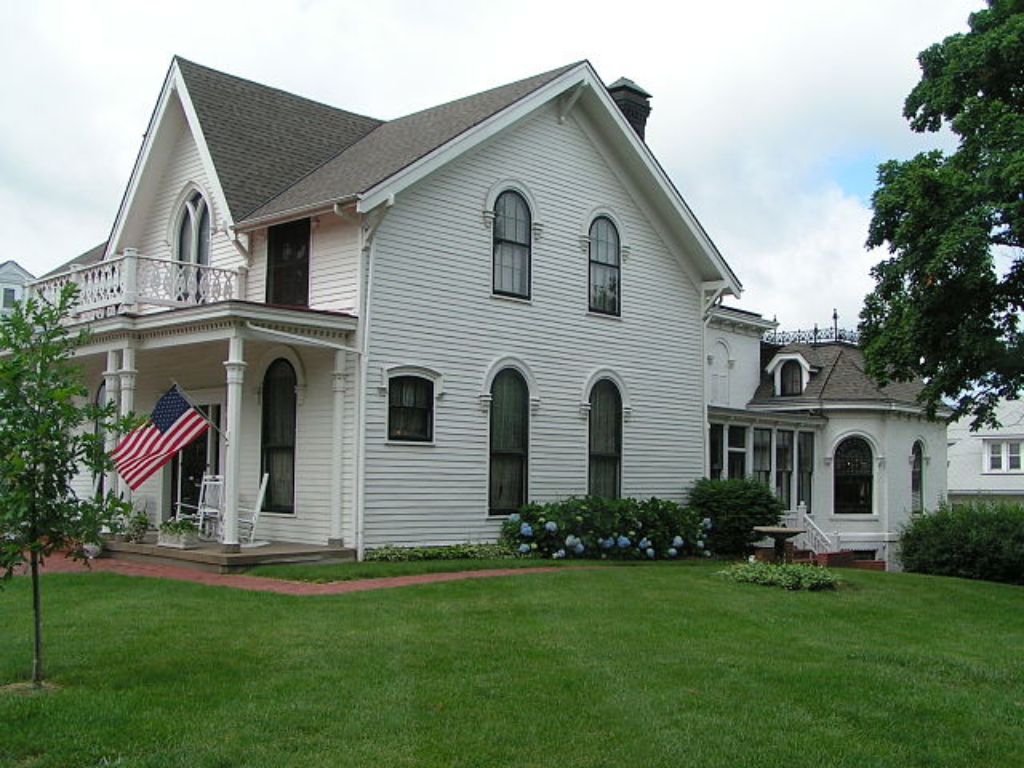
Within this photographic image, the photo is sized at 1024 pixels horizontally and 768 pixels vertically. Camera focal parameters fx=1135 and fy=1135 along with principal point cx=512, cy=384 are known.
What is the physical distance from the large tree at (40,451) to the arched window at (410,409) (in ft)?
30.8

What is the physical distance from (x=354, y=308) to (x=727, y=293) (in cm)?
986

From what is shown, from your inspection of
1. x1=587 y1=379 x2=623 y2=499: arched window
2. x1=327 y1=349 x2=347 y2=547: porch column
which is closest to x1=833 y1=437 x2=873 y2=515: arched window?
x1=587 y1=379 x2=623 y2=499: arched window

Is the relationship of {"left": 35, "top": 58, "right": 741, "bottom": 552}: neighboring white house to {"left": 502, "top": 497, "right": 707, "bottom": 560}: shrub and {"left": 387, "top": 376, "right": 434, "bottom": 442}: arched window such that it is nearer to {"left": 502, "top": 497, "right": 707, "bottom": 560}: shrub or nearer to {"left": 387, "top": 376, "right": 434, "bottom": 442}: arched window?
{"left": 387, "top": 376, "right": 434, "bottom": 442}: arched window

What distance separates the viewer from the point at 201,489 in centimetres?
1998

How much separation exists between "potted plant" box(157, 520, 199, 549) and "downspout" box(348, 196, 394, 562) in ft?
8.18

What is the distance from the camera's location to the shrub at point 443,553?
693 inches

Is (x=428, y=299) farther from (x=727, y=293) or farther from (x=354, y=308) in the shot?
(x=727, y=293)

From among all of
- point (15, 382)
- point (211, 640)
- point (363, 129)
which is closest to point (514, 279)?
point (363, 129)

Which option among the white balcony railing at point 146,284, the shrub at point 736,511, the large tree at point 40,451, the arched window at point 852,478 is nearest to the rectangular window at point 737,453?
the arched window at point 852,478

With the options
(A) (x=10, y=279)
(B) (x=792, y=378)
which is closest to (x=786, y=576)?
(B) (x=792, y=378)

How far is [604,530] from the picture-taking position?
19.8 metres

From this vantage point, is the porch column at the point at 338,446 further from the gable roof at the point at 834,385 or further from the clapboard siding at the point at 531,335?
the gable roof at the point at 834,385

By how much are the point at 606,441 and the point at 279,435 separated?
21.9ft

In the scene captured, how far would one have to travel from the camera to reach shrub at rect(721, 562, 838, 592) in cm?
1541
